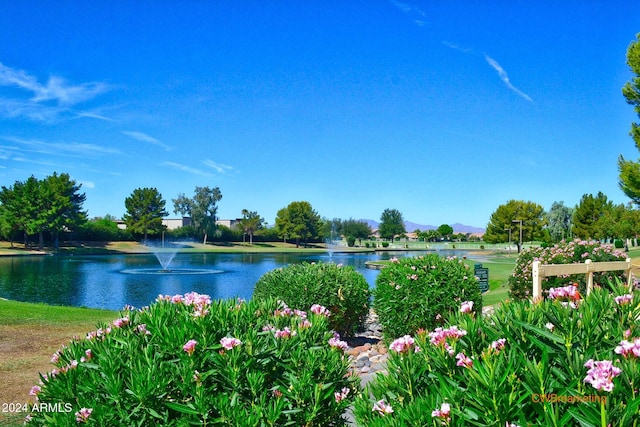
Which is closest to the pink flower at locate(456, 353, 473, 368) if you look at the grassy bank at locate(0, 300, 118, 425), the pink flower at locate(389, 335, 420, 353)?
the pink flower at locate(389, 335, 420, 353)

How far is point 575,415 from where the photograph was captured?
1574 mm

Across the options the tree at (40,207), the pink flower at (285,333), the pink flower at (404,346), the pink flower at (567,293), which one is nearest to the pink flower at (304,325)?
the pink flower at (285,333)

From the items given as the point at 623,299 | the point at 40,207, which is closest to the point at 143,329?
the point at 623,299

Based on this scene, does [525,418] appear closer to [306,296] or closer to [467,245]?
[306,296]

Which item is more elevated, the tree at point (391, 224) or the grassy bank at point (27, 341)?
the tree at point (391, 224)

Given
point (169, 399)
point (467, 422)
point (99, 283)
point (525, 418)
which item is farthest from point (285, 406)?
point (99, 283)

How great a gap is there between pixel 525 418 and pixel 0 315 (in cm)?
1176

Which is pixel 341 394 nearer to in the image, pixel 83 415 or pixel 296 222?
pixel 83 415

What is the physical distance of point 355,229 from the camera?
10538 centimetres

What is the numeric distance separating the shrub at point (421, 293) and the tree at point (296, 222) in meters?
76.0

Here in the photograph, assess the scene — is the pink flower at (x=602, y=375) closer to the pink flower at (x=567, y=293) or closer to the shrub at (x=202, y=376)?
the pink flower at (x=567, y=293)

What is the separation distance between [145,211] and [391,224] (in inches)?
2061

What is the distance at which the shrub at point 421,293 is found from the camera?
770 cm

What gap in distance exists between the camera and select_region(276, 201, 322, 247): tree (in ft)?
277
